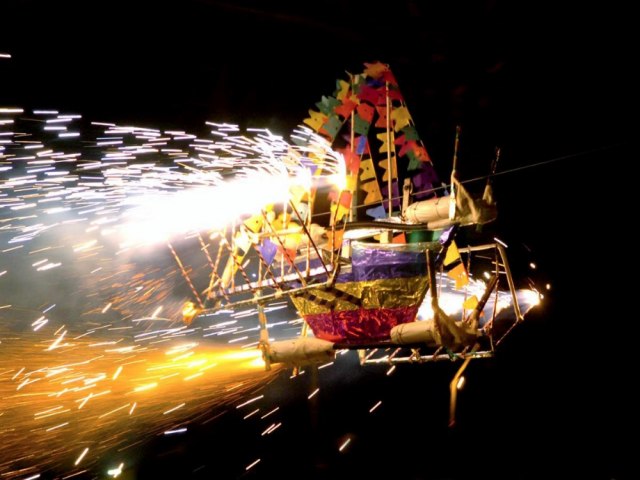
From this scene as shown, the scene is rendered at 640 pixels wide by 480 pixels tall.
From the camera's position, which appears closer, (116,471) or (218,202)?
(218,202)

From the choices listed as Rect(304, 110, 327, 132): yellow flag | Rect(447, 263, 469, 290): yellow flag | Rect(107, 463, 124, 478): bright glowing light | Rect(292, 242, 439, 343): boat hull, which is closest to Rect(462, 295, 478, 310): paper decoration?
Rect(447, 263, 469, 290): yellow flag

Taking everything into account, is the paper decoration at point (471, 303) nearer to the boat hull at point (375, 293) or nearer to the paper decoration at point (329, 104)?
the boat hull at point (375, 293)

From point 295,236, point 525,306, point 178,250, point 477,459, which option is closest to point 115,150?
point 178,250

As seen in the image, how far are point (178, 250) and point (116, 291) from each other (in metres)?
1.14

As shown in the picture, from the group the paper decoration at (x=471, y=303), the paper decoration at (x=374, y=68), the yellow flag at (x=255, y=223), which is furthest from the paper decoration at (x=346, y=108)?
the paper decoration at (x=471, y=303)

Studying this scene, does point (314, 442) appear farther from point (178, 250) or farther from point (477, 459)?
point (178, 250)

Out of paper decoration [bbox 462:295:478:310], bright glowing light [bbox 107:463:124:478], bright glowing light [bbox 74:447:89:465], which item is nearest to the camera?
paper decoration [bbox 462:295:478:310]

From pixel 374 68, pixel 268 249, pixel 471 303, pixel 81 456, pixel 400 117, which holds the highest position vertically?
pixel 374 68

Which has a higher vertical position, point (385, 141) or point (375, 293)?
point (385, 141)

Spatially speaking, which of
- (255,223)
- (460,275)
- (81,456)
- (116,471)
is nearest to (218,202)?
(255,223)

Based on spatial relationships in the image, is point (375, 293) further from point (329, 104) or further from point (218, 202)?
point (329, 104)

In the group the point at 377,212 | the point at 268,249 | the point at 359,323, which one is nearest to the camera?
the point at 359,323

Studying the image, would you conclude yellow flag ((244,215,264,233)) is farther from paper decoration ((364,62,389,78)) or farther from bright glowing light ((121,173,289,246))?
paper decoration ((364,62,389,78))

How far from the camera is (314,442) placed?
29.7ft
